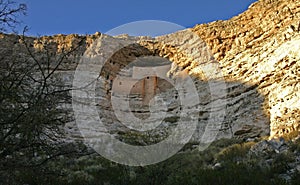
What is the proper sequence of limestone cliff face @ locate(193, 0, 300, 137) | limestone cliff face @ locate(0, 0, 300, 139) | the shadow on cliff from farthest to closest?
the shadow on cliff
limestone cliff face @ locate(0, 0, 300, 139)
limestone cliff face @ locate(193, 0, 300, 137)

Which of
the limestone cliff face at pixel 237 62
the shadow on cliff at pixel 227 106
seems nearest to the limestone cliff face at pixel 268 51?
the limestone cliff face at pixel 237 62

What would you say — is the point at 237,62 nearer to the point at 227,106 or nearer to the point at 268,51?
the point at 268,51

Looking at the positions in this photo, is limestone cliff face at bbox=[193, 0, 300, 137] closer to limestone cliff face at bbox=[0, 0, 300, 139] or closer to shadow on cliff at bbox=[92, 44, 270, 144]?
limestone cliff face at bbox=[0, 0, 300, 139]

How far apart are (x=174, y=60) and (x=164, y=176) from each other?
15193 mm

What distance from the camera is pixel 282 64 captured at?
15062 millimetres

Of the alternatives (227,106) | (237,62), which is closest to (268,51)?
(237,62)

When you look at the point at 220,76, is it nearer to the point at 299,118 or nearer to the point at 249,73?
the point at 249,73

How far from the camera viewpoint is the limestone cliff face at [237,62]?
1438 cm

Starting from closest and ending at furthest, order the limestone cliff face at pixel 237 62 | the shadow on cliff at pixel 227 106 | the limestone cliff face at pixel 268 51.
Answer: the limestone cliff face at pixel 268 51
the limestone cliff face at pixel 237 62
the shadow on cliff at pixel 227 106

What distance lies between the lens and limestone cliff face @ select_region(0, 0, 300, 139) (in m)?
14.4

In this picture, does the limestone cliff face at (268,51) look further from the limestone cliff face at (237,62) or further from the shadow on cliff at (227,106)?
the shadow on cliff at (227,106)

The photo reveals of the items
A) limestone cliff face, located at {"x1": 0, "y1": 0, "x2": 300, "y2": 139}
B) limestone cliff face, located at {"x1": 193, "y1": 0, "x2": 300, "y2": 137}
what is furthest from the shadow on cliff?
limestone cliff face, located at {"x1": 193, "y1": 0, "x2": 300, "y2": 137}

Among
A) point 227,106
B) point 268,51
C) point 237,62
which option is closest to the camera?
point 268,51

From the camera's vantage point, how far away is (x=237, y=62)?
1844 centimetres
